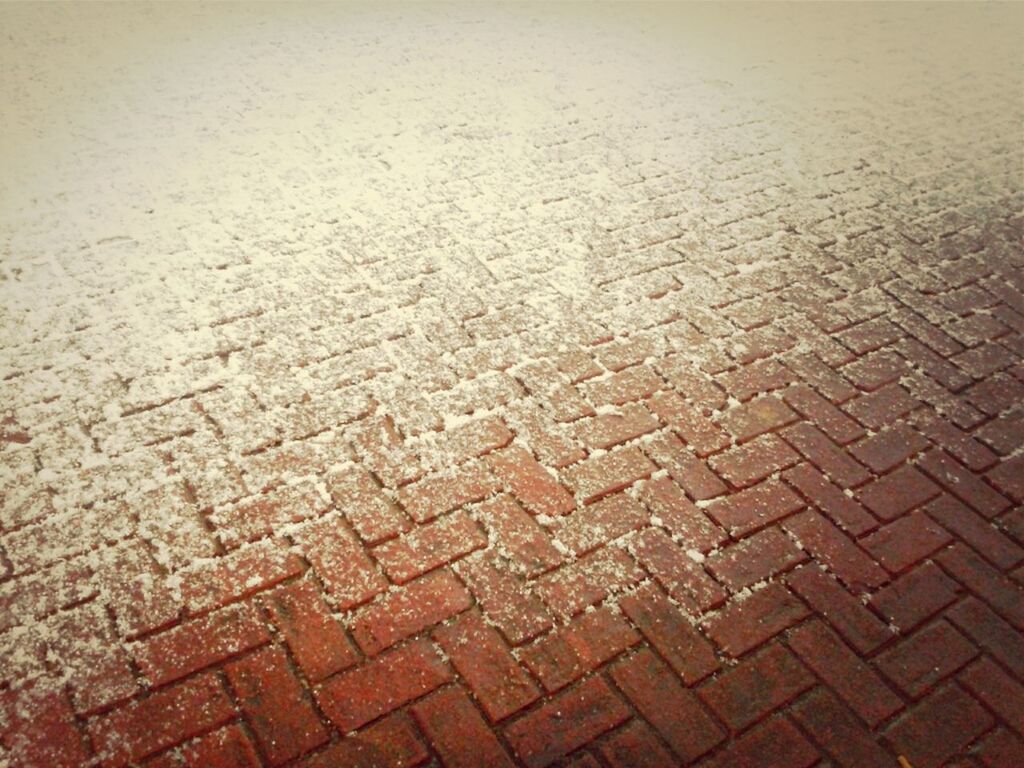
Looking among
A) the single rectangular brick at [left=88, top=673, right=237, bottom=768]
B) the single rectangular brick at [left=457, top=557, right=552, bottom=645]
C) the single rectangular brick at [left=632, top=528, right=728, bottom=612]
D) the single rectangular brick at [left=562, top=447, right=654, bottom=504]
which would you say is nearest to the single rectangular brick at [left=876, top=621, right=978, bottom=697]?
the single rectangular brick at [left=632, top=528, right=728, bottom=612]

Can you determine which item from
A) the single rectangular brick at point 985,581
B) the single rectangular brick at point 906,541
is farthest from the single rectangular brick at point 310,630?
the single rectangular brick at point 985,581

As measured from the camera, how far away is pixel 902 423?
328 centimetres

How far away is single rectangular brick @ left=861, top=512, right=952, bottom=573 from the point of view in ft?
8.94

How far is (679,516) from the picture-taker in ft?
9.16

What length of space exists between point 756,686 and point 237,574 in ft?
5.92

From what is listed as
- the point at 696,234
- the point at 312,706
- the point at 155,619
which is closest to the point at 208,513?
the point at 155,619

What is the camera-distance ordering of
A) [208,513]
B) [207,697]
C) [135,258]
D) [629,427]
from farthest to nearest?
[135,258] → [629,427] → [208,513] → [207,697]

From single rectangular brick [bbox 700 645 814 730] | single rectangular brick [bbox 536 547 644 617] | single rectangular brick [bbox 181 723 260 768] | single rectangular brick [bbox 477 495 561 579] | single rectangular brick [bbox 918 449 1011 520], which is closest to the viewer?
single rectangular brick [bbox 181 723 260 768]

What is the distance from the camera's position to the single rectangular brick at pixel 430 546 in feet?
8.32

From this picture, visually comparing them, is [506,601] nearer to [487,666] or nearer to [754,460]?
[487,666]

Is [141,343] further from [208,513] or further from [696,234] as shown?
[696,234]

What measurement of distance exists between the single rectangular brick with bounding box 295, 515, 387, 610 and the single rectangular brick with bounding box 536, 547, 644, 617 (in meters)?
0.60

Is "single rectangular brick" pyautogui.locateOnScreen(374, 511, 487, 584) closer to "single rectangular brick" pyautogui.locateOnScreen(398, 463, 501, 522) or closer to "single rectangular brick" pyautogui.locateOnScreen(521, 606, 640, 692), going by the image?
"single rectangular brick" pyautogui.locateOnScreen(398, 463, 501, 522)

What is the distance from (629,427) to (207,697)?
6.23 ft
